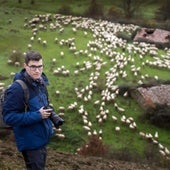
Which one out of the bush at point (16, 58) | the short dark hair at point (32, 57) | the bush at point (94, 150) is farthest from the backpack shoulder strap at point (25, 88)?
the bush at point (16, 58)

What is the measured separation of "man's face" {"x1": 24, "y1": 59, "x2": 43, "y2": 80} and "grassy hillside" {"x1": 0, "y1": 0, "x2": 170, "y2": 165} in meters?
10.6

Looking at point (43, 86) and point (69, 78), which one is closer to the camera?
point (43, 86)

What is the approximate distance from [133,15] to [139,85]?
2738cm

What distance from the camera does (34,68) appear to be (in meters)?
7.23

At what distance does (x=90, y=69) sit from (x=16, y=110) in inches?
778

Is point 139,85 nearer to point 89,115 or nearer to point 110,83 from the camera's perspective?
point 110,83

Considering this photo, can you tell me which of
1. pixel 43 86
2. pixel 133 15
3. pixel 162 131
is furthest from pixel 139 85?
pixel 133 15

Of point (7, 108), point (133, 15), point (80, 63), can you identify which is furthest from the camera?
point (133, 15)

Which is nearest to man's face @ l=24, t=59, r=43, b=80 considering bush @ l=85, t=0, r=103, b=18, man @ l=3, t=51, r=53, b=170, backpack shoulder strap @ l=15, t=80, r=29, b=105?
man @ l=3, t=51, r=53, b=170

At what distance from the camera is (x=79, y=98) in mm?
22875

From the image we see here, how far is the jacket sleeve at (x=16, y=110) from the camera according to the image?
23.3 ft

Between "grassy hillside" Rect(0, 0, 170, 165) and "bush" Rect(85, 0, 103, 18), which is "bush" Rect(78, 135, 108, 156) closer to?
"grassy hillside" Rect(0, 0, 170, 165)

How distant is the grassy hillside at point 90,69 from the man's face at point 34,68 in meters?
10.6

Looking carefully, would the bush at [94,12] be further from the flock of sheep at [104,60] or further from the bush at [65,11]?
the flock of sheep at [104,60]
